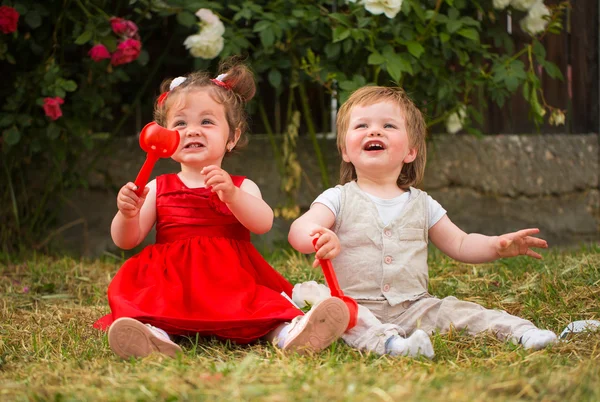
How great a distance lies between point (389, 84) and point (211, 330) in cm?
193

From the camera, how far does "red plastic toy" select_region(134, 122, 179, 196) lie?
6.90 ft

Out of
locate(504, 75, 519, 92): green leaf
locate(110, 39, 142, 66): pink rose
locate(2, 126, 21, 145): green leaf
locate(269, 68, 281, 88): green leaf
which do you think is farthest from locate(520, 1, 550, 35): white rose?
locate(2, 126, 21, 145): green leaf

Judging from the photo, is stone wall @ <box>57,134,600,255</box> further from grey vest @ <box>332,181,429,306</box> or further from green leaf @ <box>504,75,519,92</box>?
grey vest @ <box>332,181,429,306</box>

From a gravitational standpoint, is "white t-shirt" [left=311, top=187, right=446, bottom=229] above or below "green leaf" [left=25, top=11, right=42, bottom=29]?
below

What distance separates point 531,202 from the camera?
4.41 metres

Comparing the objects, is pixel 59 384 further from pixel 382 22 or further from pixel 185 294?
pixel 382 22

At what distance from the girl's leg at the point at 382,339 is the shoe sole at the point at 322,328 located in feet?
0.26

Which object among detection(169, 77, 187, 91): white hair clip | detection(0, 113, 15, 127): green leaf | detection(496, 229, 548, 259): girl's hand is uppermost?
detection(169, 77, 187, 91): white hair clip

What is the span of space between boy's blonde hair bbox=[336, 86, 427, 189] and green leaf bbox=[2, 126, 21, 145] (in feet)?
5.66

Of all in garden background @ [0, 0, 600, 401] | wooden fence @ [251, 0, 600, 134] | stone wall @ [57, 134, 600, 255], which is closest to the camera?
garden background @ [0, 0, 600, 401]

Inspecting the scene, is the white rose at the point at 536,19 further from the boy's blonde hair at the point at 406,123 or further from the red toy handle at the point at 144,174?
the red toy handle at the point at 144,174

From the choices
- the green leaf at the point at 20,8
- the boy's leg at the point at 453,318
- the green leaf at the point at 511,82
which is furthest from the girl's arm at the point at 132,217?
the green leaf at the point at 511,82

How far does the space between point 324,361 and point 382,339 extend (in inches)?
8.2

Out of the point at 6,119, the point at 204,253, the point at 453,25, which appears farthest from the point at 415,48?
the point at 6,119
